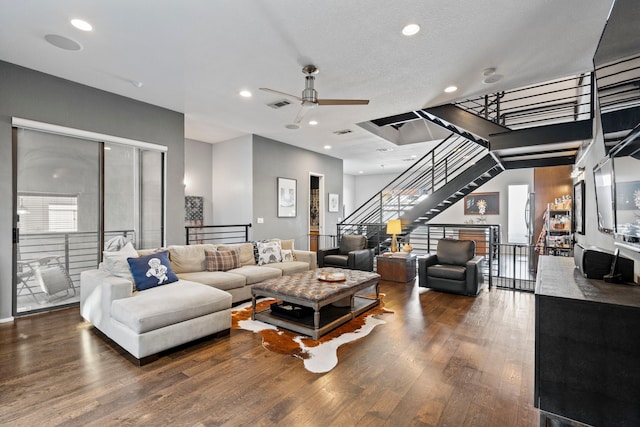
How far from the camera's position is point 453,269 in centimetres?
484

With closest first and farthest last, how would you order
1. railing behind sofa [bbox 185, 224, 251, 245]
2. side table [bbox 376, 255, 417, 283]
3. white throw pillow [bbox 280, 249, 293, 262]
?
white throw pillow [bbox 280, 249, 293, 262]
side table [bbox 376, 255, 417, 283]
railing behind sofa [bbox 185, 224, 251, 245]

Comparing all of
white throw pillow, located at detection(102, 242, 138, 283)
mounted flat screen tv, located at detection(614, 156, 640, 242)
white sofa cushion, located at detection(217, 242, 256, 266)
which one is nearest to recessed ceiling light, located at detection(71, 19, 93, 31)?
white throw pillow, located at detection(102, 242, 138, 283)

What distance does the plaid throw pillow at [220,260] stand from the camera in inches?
180

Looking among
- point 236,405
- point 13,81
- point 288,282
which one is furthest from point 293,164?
point 236,405

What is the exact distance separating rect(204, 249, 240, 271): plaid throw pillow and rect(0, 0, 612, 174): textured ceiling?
2404mm

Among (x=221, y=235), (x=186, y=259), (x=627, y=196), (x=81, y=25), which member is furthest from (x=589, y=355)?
(x=221, y=235)

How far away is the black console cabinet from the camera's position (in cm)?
155

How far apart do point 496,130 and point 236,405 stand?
5.01m

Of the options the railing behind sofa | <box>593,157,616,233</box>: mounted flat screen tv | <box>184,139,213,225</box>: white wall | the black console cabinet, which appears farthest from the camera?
<box>184,139,213,225</box>: white wall

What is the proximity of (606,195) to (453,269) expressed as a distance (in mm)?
2697

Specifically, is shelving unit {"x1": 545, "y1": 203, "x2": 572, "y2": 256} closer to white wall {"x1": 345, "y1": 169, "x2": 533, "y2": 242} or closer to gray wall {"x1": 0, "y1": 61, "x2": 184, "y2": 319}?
white wall {"x1": 345, "y1": 169, "x2": 533, "y2": 242}

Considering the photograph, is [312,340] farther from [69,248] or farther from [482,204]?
[482,204]

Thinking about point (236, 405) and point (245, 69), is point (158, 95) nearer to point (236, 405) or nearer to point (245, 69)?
point (245, 69)

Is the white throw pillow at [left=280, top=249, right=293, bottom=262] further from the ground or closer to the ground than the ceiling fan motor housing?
closer to the ground
